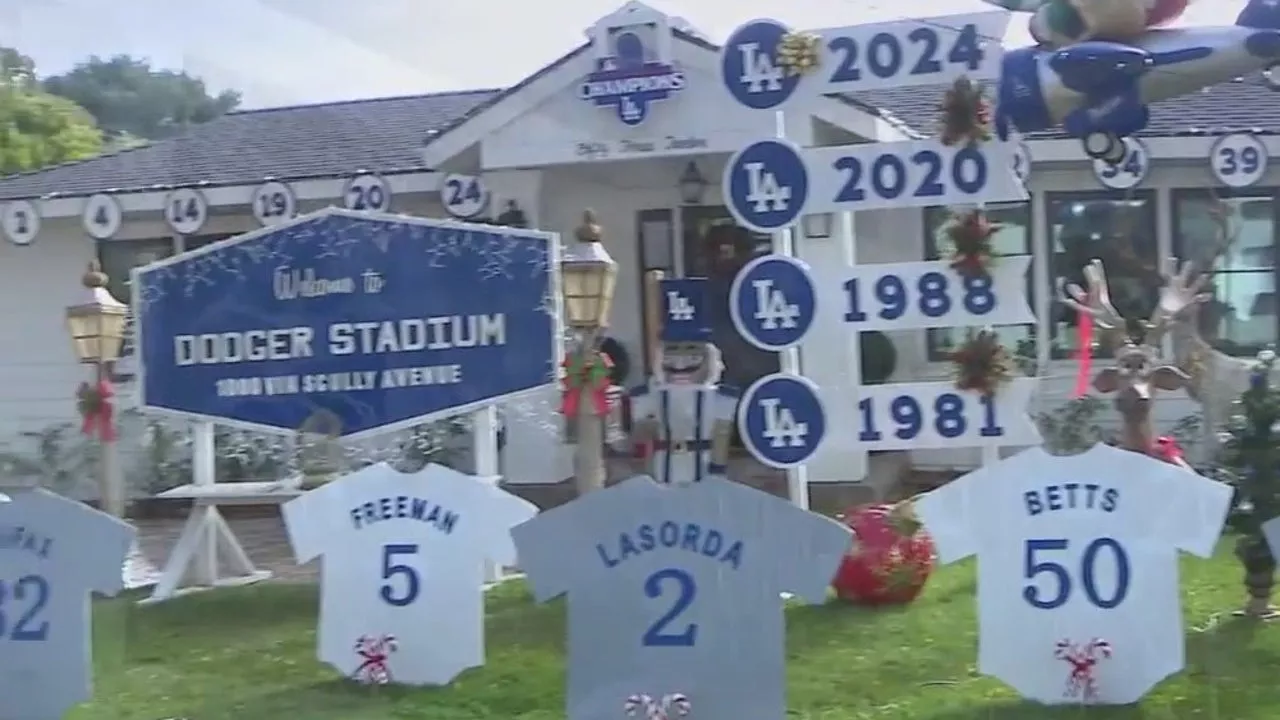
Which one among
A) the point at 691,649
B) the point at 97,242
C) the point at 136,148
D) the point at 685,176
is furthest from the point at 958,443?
the point at 136,148

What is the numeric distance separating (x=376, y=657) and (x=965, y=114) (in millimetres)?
3603

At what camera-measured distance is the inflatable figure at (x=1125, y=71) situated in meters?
7.66

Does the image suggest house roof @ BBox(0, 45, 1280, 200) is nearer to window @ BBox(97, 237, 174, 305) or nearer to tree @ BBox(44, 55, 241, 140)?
window @ BBox(97, 237, 174, 305)

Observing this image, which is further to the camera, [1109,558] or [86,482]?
[86,482]

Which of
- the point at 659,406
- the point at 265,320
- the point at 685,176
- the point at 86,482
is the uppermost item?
the point at 685,176

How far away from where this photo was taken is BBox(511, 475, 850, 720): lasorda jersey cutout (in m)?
5.55

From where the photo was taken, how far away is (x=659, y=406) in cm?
954

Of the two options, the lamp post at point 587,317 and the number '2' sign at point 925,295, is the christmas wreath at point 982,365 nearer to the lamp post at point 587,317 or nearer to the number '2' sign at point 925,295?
the number '2' sign at point 925,295

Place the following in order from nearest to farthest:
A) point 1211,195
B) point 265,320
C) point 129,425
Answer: point 265,320
point 1211,195
point 129,425

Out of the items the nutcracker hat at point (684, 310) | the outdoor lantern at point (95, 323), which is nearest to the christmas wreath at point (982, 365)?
the nutcracker hat at point (684, 310)

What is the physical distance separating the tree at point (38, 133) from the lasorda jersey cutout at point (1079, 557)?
1001 inches

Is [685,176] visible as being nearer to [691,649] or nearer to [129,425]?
[129,425]

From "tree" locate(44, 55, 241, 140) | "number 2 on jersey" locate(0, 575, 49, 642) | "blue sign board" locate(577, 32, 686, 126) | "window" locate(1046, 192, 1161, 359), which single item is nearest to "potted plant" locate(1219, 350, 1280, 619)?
"number 2 on jersey" locate(0, 575, 49, 642)

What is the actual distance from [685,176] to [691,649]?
7.71 meters
